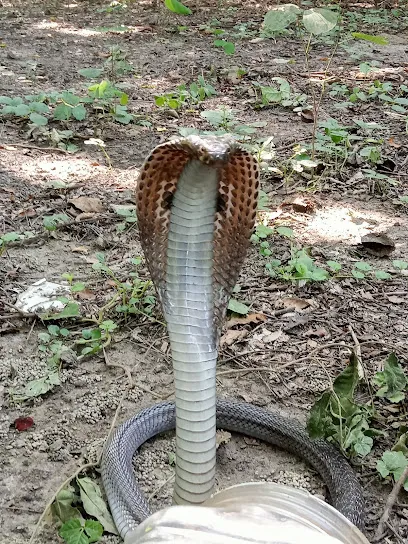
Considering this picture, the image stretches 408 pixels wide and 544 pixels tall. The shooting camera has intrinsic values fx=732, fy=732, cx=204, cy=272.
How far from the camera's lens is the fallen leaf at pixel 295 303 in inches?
124

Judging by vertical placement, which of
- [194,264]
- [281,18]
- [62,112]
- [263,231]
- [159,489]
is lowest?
[159,489]

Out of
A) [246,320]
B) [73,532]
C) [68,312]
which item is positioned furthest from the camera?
[246,320]

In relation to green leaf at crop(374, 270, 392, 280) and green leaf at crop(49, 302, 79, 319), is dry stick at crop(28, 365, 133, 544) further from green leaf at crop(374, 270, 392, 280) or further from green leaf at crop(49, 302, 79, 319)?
green leaf at crop(374, 270, 392, 280)

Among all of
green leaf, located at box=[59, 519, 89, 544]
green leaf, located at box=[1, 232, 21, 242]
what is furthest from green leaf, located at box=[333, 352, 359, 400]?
green leaf, located at box=[1, 232, 21, 242]

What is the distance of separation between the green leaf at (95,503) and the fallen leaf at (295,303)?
1.27 meters

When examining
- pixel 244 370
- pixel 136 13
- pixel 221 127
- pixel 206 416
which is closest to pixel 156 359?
pixel 244 370

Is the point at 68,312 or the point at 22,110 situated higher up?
the point at 22,110

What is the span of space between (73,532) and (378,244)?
85.3 inches

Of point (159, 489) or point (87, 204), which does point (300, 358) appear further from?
point (87, 204)

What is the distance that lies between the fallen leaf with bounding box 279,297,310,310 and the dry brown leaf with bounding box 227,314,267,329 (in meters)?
0.14

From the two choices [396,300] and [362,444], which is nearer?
[362,444]

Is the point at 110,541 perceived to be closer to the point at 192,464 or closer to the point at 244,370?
the point at 192,464

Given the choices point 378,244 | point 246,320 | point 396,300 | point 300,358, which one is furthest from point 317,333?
point 378,244

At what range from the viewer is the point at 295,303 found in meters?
3.17
